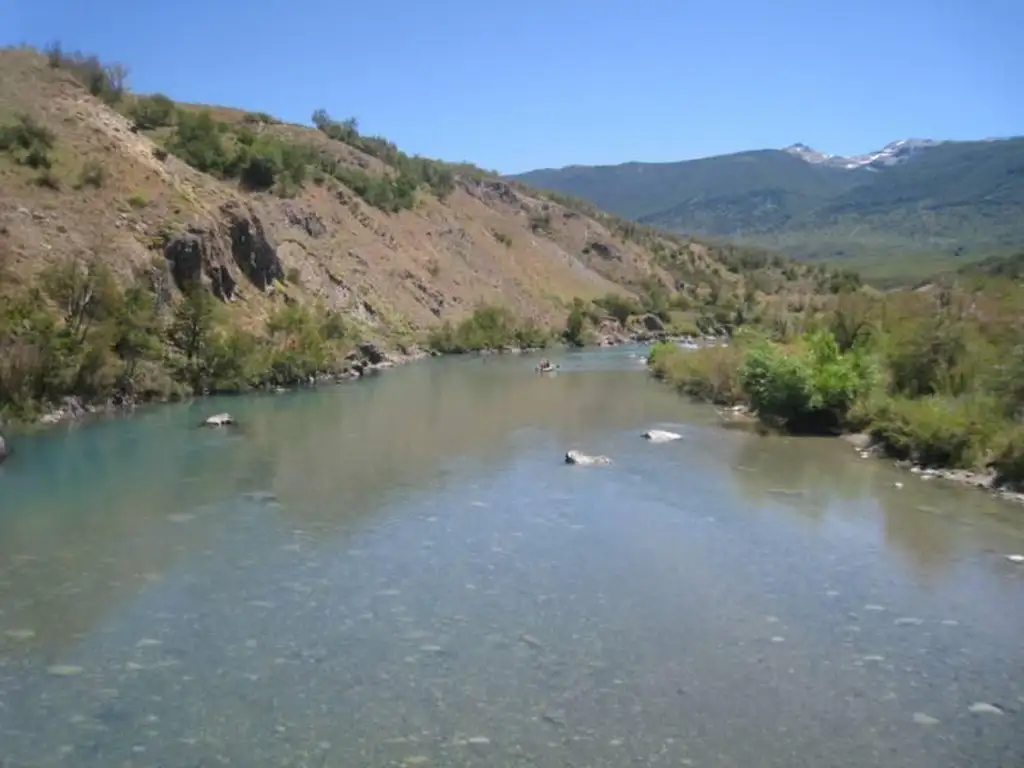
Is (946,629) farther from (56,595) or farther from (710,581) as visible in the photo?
(56,595)

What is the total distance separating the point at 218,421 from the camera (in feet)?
131

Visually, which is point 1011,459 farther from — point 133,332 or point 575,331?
point 575,331

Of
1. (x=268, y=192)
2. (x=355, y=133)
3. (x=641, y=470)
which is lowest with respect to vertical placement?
(x=641, y=470)

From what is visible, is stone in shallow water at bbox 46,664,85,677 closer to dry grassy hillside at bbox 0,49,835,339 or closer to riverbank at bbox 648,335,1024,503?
riverbank at bbox 648,335,1024,503

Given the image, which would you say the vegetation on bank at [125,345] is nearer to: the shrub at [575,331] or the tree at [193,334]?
the tree at [193,334]

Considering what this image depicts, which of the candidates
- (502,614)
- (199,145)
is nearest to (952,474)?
(502,614)

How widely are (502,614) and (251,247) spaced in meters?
59.2

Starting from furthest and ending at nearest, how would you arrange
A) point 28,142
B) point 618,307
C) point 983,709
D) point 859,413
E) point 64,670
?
1. point 618,307
2. point 28,142
3. point 859,413
4. point 64,670
5. point 983,709

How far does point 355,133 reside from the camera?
472 feet

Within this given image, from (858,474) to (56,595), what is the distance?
22.4 metres

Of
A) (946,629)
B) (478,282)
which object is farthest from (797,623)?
(478,282)

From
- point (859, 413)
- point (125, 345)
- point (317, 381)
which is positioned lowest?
point (317, 381)

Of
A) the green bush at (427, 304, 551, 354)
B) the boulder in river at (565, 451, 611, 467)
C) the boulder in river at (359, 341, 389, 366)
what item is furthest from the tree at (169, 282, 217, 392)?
the green bush at (427, 304, 551, 354)

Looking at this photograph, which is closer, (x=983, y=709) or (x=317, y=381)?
(x=983, y=709)
